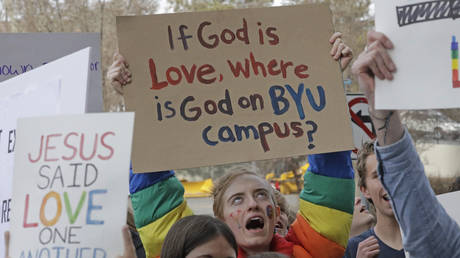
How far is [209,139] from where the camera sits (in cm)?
312

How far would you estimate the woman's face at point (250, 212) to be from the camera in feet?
10.3

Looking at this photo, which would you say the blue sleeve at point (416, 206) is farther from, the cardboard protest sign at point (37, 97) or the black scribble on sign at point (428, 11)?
the cardboard protest sign at point (37, 97)

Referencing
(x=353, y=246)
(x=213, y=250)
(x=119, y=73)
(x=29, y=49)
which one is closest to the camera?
(x=213, y=250)

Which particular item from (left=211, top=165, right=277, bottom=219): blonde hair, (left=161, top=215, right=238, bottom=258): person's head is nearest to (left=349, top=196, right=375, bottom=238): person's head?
(left=211, top=165, right=277, bottom=219): blonde hair

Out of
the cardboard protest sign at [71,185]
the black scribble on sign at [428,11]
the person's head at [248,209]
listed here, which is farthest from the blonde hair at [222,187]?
the black scribble on sign at [428,11]

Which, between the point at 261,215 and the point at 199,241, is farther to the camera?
the point at 261,215

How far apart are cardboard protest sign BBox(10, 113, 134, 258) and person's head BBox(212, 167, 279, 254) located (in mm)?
1063

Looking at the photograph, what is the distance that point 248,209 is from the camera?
10.5ft

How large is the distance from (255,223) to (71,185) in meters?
1.16

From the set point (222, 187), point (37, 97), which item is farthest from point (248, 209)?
point (37, 97)

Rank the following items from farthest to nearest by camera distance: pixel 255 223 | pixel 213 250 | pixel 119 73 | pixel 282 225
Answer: pixel 282 225, pixel 255 223, pixel 119 73, pixel 213 250

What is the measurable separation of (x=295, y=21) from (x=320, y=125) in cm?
49

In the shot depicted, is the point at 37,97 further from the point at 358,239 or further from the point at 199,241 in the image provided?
the point at 358,239

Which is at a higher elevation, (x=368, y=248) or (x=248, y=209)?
(x=248, y=209)
